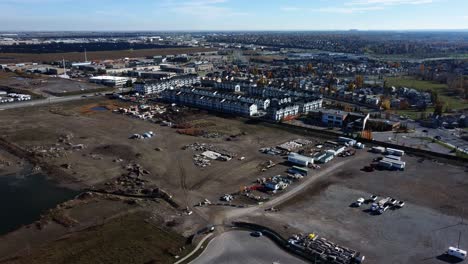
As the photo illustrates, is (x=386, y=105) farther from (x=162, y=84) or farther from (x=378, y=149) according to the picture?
(x=162, y=84)

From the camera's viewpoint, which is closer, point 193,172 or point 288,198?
point 288,198

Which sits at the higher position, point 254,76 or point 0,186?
point 254,76

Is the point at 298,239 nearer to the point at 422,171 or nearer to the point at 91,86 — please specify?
the point at 422,171

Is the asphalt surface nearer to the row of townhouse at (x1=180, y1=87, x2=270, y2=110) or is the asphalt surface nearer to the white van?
the row of townhouse at (x1=180, y1=87, x2=270, y2=110)

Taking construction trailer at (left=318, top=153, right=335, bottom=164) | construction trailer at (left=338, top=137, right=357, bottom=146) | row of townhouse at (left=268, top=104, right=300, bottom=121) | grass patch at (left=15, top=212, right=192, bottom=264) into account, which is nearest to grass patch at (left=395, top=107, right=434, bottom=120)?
row of townhouse at (left=268, top=104, right=300, bottom=121)

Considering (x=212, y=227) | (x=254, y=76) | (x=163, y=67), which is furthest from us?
(x=163, y=67)

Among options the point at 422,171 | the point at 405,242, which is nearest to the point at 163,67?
the point at 422,171

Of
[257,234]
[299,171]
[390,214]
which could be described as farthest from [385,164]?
[257,234]
